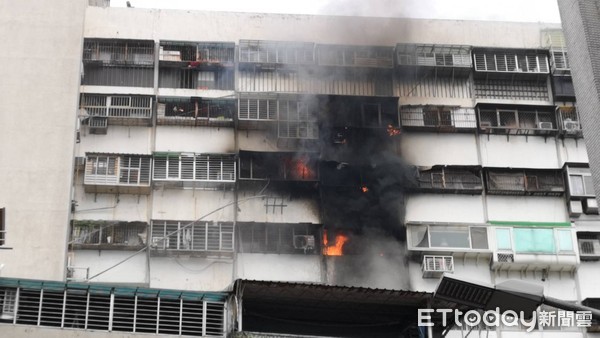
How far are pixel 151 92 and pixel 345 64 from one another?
23.6 ft

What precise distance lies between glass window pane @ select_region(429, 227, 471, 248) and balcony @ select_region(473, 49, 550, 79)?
6388 mm

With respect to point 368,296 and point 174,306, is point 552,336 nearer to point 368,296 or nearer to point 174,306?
point 368,296

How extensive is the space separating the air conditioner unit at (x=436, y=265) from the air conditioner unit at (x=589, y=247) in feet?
16.1

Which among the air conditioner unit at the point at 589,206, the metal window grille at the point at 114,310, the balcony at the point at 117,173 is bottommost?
the metal window grille at the point at 114,310

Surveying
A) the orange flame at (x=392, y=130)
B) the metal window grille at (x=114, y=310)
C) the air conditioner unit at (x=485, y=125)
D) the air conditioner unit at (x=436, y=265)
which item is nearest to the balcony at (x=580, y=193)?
the air conditioner unit at (x=485, y=125)

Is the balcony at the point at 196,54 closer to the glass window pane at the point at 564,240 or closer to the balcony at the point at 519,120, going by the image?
the balcony at the point at 519,120

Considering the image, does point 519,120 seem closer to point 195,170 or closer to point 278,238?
point 278,238

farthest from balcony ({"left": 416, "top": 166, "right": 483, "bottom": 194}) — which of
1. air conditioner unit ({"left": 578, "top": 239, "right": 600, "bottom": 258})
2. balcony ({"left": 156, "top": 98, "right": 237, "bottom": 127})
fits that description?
balcony ({"left": 156, "top": 98, "right": 237, "bottom": 127})

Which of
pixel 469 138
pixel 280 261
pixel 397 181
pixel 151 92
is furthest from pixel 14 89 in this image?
pixel 469 138

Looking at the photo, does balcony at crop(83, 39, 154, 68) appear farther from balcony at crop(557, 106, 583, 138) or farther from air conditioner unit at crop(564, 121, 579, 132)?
air conditioner unit at crop(564, 121, 579, 132)

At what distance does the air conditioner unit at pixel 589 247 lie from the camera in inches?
1224

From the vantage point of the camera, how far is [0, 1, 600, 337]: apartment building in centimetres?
2989

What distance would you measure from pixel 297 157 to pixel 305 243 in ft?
10.6

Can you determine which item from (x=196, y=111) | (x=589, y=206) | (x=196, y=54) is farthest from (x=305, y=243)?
(x=589, y=206)
